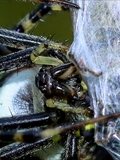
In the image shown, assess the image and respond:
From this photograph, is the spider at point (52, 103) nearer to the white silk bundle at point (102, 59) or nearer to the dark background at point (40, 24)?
the white silk bundle at point (102, 59)

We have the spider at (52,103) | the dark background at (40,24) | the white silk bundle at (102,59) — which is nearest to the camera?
the white silk bundle at (102,59)

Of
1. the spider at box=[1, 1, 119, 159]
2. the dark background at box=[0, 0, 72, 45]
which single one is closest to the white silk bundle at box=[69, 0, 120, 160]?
the spider at box=[1, 1, 119, 159]

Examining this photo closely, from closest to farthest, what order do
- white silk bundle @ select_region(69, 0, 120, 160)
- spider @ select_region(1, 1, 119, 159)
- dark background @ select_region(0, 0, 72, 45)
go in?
white silk bundle @ select_region(69, 0, 120, 160), spider @ select_region(1, 1, 119, 159), dark background @ select_region(0, 0, 72, 45)

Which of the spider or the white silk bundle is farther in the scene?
the spider

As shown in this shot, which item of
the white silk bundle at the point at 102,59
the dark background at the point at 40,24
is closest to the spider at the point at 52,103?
the white silk bundle at the point at 102,59

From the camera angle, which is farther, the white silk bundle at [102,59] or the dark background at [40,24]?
the dark background at [40,24]

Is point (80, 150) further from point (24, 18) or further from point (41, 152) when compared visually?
point (24, 18)

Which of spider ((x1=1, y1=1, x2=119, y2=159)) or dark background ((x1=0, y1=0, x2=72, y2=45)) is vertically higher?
dark background ((x1=0, y1=0, x2=72, y2=45))

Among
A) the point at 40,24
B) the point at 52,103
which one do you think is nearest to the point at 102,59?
the point at 52,103

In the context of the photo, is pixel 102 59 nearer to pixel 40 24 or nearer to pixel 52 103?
pixel 52 103

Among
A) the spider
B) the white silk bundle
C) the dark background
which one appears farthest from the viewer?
the dark background

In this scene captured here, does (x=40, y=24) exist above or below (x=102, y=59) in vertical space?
above

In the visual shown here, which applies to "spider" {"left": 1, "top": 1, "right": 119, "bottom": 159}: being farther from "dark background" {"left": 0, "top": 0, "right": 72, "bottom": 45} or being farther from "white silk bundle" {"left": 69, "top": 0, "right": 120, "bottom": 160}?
"dark background" {"left": 0, "top": 0, "right": 72, "bottom": 45}
